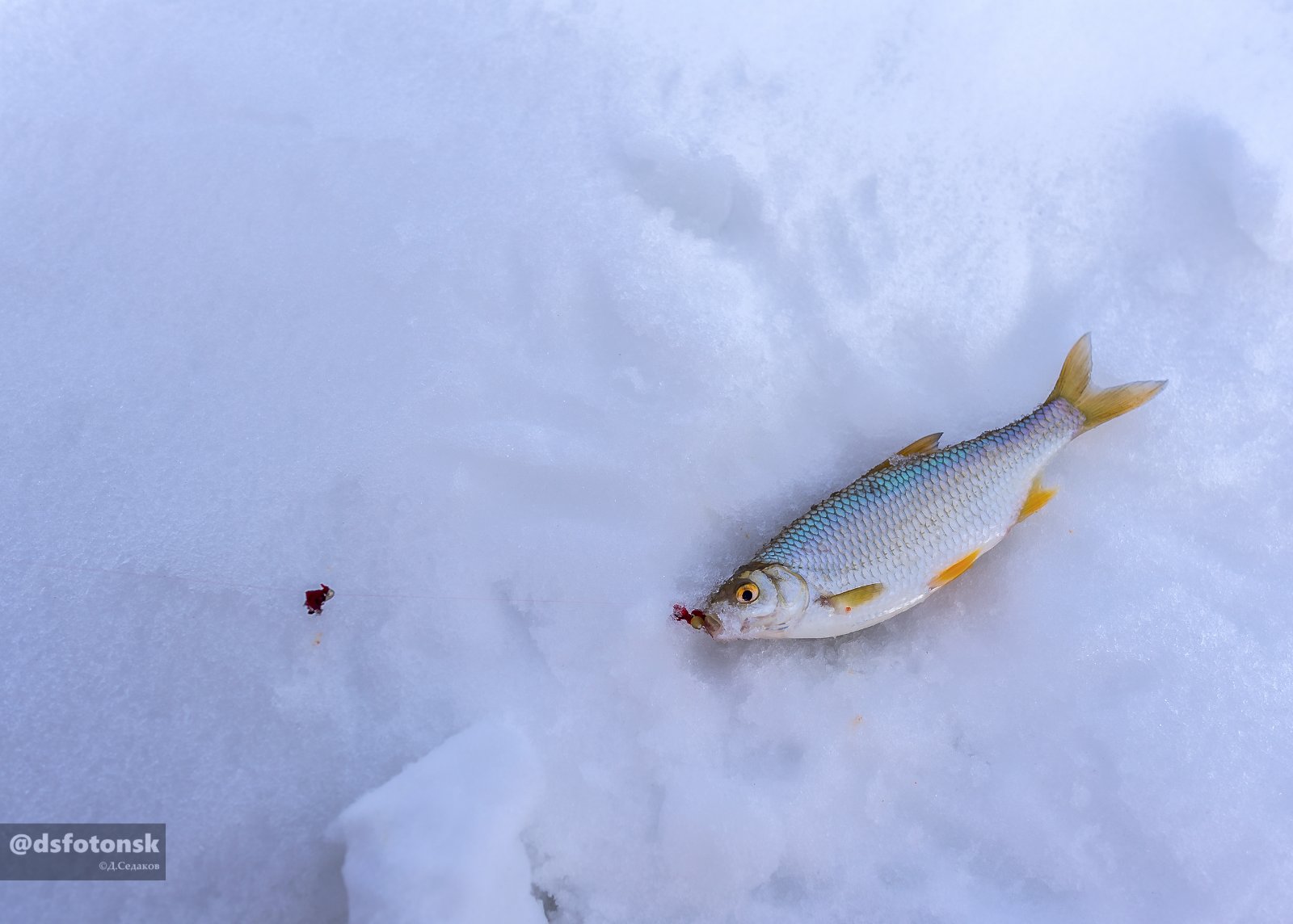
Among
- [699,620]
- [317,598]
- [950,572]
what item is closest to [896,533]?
[950,572]

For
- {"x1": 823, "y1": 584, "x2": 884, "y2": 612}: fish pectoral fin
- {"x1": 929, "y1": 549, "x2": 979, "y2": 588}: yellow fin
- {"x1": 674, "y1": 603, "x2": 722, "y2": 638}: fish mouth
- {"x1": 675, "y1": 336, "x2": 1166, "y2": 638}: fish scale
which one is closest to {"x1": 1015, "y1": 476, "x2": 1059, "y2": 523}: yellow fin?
{"x1": 675, "y1": 336, "x2": 1166, "y2": 638}: fish scale

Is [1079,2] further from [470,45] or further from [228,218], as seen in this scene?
[228,218]

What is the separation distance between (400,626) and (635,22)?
2.78 meters

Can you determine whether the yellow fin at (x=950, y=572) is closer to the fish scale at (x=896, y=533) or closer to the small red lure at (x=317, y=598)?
Answer: the fish scale at (x=896, y=533)

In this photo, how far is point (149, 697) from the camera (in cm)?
283

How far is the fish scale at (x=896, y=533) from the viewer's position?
2.91m

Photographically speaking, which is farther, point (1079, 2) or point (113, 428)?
point (1079, 2)

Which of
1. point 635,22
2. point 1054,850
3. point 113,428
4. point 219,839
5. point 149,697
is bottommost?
point 1054,850

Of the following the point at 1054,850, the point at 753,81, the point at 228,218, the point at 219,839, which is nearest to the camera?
the point at 219,839

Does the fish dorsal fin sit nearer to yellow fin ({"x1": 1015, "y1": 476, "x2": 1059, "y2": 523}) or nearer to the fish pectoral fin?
yellow fin ({"x1": 1015, "y1": 476, "x2": 1059, "y2": 523})

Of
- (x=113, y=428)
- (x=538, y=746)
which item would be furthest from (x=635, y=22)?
(x=538, y=746)

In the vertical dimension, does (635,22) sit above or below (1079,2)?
above
